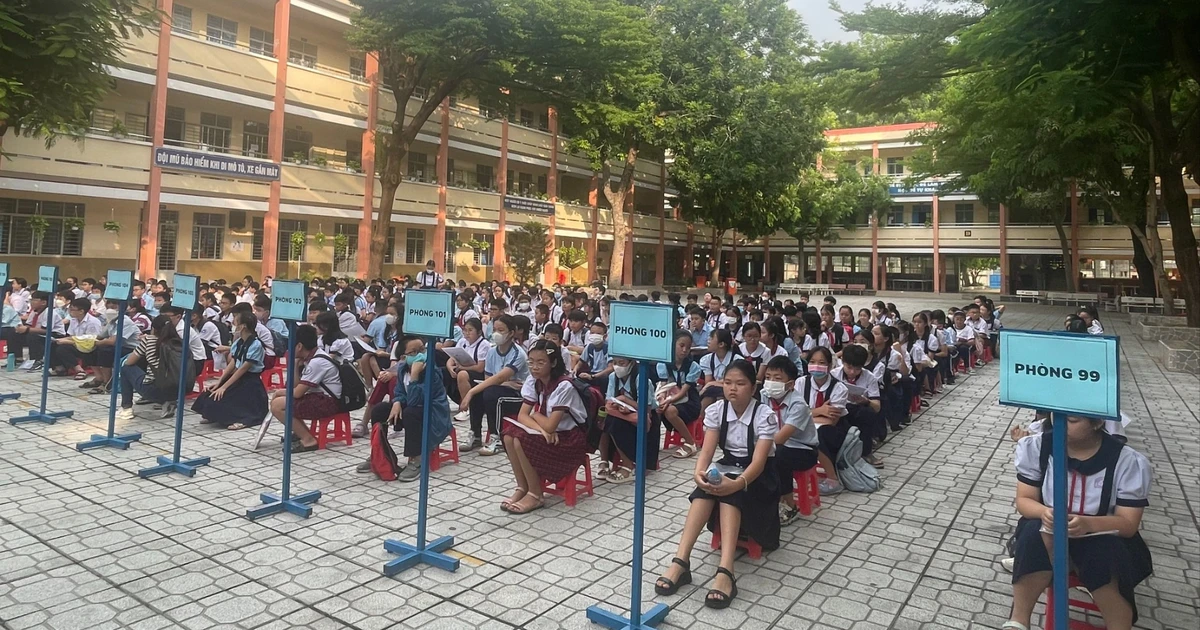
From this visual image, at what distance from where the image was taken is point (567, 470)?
18.0 ft

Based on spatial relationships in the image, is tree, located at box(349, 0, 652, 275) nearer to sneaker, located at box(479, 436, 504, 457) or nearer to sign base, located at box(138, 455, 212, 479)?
sneaker, located at box(479, 436, 504, 457)

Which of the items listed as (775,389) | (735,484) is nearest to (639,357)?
(735,484)

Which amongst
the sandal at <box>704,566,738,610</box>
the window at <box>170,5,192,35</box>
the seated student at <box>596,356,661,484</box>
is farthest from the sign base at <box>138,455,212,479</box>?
the window at <box>170,5,192,35</box>

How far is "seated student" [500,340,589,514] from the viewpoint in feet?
17.5

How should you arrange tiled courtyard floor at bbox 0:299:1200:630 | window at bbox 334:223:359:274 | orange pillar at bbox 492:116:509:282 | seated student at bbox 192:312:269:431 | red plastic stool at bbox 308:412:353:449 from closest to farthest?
tiled courtyard floor at bbox 0:299:1200:630 → red plastic stool at bbox 308:412:353:449 → seated student at bbox 192:312:269:431 → window at bbox 334:223:359:274 → orange pillar at bbox 492:116:509:282

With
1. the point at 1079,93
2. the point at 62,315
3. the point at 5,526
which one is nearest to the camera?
the point at 5,526

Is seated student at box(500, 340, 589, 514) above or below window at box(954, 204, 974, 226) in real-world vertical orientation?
below

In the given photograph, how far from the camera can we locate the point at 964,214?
4306 cm

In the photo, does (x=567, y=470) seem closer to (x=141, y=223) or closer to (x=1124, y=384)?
(x=1124, y=384)

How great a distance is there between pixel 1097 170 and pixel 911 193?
18.3 metres

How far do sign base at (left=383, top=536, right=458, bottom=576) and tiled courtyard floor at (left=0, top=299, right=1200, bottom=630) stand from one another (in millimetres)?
54

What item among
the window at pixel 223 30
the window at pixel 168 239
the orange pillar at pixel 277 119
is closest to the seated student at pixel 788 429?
the orange pillar at pixel 277 119

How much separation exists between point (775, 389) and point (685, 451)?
112 inches

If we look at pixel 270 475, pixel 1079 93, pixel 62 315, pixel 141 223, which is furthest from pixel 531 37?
pixel 270 475
